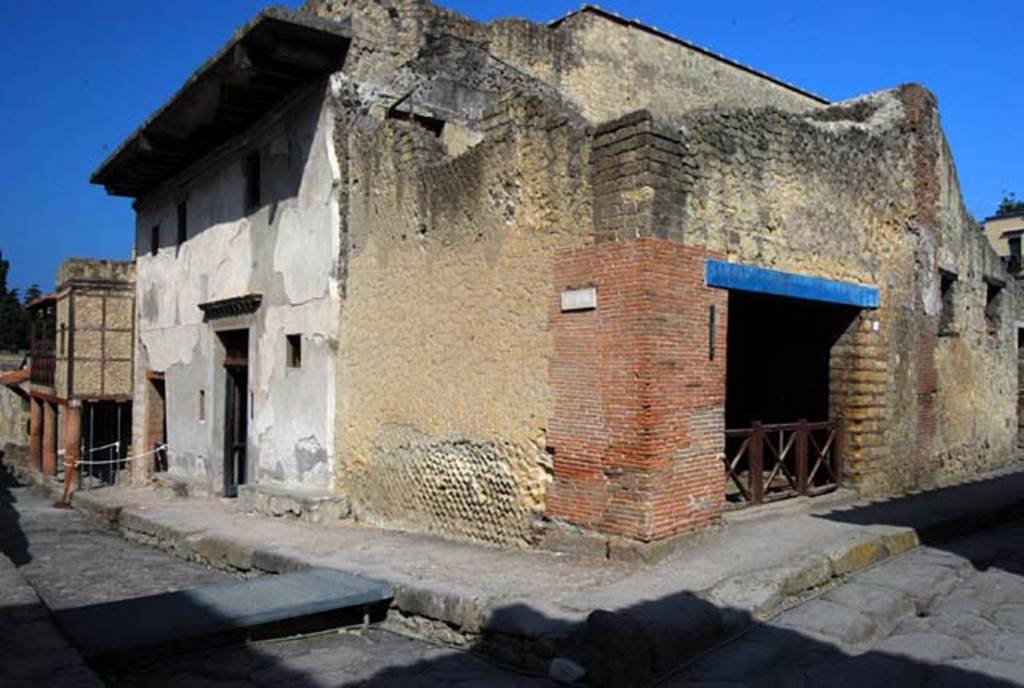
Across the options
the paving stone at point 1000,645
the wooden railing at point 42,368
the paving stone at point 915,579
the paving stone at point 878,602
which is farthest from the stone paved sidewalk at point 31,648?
the wooden railing at point 42,368

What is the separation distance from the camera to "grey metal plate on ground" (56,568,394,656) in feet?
17.2

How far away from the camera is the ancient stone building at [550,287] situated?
7070mm

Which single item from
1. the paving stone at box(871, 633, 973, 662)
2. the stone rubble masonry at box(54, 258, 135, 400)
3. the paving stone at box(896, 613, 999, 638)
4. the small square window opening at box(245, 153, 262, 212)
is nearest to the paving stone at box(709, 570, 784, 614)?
the paving stone at box(871, 633, 973, 662)

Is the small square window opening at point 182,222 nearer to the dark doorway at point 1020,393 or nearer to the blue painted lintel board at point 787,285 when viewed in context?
the blue painted lintel board at point 787,285

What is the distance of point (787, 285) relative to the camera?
8.29 meters

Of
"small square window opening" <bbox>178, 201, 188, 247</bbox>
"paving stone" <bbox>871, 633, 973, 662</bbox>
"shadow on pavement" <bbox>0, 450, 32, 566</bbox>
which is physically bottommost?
"shadow on pavement" <bbox>0, 450, 32, 566</bbox>

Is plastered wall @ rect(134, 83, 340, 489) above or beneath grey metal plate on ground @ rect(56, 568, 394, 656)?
above

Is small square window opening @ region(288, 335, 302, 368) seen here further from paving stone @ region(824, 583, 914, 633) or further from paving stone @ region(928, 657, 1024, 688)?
paving stone @ region(928, 657, 1024, 688)

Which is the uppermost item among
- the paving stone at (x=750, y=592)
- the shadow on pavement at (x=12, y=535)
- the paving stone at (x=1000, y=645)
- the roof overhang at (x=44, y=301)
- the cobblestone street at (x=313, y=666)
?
the roof overhang at (x=44, y=301)

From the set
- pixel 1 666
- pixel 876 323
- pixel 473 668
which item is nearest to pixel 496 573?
pixel 473 668

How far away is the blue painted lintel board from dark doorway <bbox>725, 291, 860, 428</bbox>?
32cm

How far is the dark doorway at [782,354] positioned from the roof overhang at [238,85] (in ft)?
19.2

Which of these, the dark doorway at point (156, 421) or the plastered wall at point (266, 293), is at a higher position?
the plastered wall at point (266, 293)

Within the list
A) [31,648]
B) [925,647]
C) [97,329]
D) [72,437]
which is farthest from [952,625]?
[97,329]
